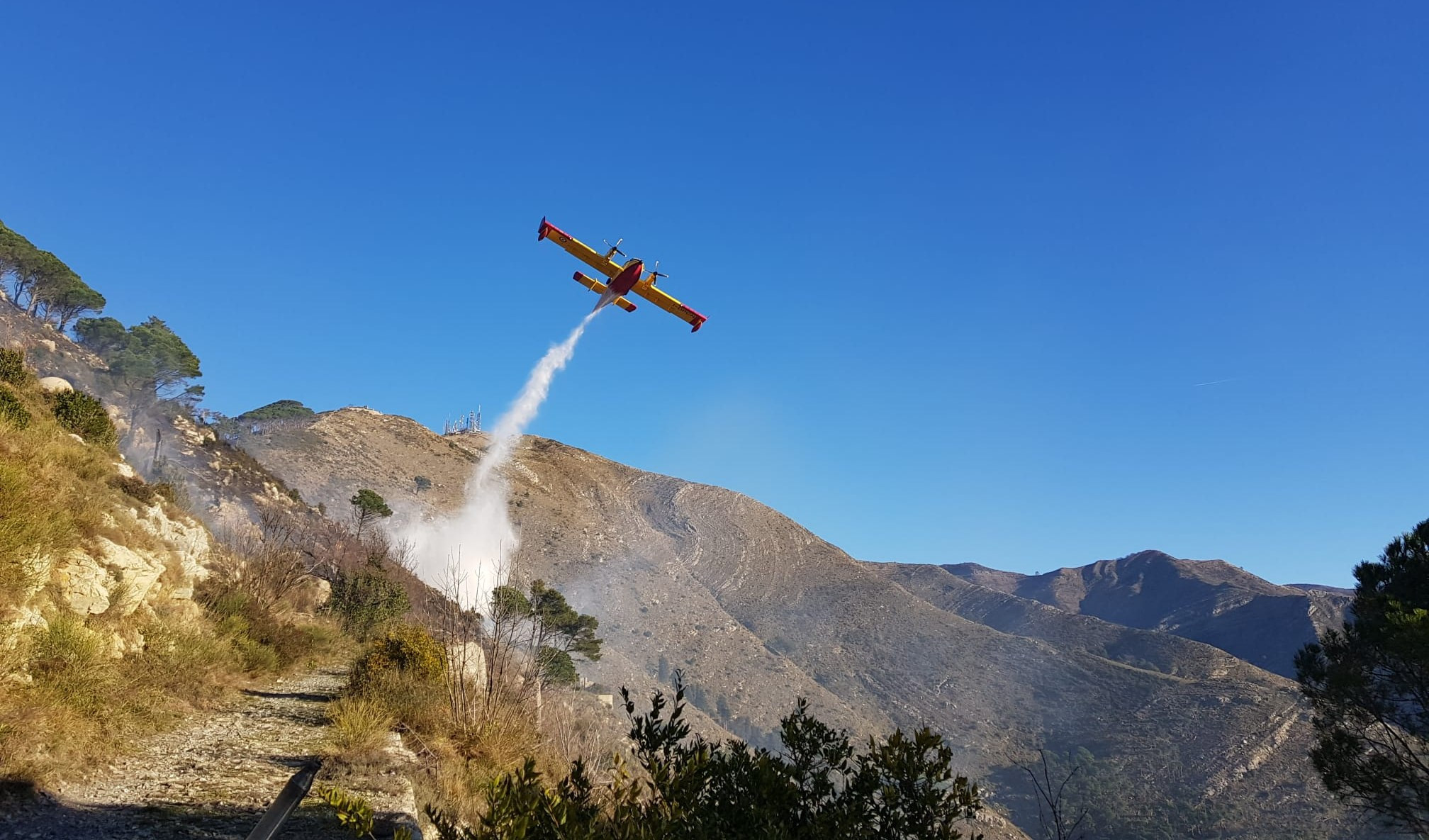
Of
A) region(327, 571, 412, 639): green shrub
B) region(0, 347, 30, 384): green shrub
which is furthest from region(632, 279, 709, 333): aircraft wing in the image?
region(0, 347, 30, 384): green shrub

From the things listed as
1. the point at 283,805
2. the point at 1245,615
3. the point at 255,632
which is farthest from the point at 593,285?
the point at 1245,615

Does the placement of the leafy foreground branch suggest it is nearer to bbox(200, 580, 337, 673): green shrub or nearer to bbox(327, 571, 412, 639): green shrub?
bbox(200, 580, 337, 673): green shrub

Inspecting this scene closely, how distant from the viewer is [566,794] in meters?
3.76

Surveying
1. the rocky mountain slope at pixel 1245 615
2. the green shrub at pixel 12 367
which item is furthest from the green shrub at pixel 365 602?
the rocky mountain slope at pixel 1245 615

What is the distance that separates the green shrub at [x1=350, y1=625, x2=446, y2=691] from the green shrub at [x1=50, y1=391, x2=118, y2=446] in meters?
8.77


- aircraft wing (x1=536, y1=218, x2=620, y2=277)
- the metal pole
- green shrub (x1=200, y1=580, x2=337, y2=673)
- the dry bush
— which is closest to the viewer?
the metal pole

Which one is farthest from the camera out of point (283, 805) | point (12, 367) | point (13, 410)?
point (12, 367)

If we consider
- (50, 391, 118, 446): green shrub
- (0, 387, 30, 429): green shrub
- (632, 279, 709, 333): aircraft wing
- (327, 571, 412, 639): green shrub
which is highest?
(632, 279, 709, 333): aircraft wing

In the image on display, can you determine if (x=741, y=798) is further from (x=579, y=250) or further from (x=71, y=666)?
(x=579, y=250)

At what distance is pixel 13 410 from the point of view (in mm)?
11914

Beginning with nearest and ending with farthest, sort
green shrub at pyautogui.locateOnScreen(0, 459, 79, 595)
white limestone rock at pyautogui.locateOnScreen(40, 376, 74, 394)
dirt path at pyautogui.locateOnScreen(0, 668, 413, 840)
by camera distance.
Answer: dirt path at pyautogui.locateOnScreen(0, 668, 413, 840) → green shrub at pyautogui.locateOnScreen(0, 459, 79, 595) → white limestone rock at pyautogui.locateOnScreen(40, 376, 74, 394)

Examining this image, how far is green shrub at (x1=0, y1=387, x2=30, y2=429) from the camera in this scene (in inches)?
447

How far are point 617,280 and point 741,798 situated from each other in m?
28.8

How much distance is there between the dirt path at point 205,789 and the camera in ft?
18.8
